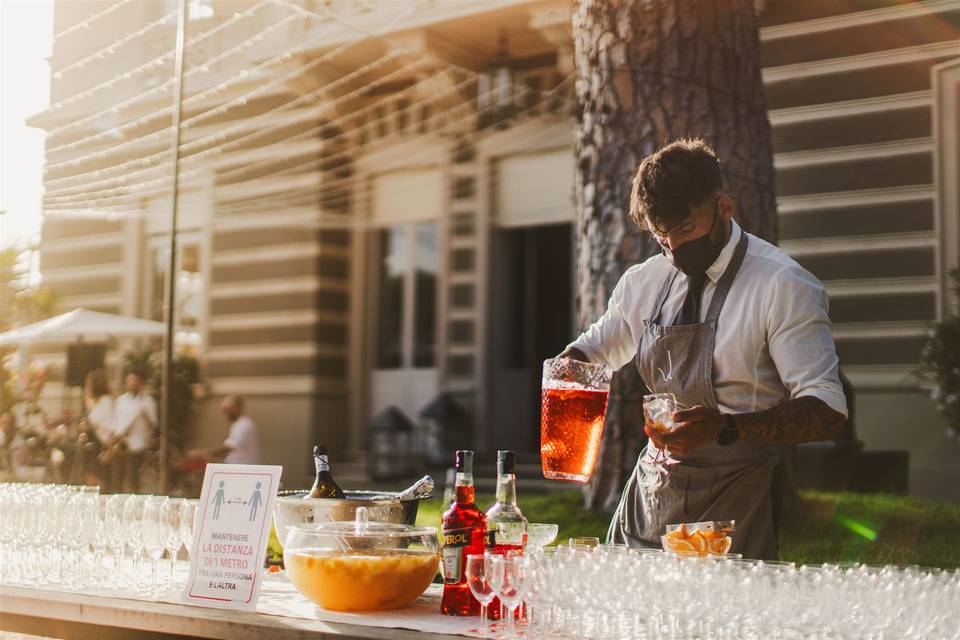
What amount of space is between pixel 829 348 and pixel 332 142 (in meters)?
11.2

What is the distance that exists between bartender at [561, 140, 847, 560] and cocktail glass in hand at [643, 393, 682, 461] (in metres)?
0.02

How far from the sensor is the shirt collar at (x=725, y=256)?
2670 mm

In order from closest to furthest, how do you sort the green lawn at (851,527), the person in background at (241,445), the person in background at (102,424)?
the green lawn at (851,527), the person in background at (241,445), the person in background at (102,424)

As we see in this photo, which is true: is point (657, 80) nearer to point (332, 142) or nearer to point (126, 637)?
point (126, 637)

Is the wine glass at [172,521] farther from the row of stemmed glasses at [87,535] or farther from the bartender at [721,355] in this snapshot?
the bartender at [721,355]

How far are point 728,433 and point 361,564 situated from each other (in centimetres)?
83

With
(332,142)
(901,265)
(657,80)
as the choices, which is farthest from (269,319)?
(657,80)

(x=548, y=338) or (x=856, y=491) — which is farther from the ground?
(x=548, y=338)

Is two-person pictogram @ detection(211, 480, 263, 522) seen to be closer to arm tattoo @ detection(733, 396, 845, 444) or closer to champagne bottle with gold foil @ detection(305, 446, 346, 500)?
champagne bottle with gold foil @ detection(305, 446, 346, 500)

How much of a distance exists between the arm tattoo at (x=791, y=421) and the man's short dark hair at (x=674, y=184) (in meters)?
0.49

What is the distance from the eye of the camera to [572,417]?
2.55 metres

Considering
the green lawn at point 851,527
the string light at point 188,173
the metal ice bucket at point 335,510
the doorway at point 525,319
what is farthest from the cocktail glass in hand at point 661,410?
the doorway at point 525,319

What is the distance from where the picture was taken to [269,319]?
13.5 metres

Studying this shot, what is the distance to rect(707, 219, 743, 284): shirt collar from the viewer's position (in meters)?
2.67
